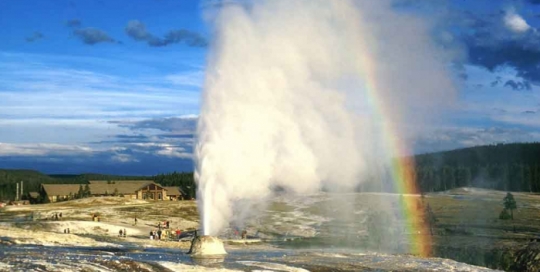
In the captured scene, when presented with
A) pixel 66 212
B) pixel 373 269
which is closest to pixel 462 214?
pixel 66 212

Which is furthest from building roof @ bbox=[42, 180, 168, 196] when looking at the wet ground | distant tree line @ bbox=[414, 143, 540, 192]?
the wet ground

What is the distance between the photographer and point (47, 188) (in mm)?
113125

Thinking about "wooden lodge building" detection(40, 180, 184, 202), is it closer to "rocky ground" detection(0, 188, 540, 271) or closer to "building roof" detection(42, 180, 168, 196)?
"building roof" detection(42, 180, 168, 196)

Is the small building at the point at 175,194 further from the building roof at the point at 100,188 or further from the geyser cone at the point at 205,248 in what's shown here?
the geyser cone at the point at 205,248

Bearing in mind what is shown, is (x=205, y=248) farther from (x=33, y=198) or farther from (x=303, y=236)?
(x=33, y=198)

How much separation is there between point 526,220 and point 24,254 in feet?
175

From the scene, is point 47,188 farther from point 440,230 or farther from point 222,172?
point 222,172

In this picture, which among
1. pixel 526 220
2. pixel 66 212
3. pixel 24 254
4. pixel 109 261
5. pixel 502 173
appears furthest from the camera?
pixel 502 173

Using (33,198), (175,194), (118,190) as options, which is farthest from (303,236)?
(33,198)

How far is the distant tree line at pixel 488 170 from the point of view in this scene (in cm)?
13712

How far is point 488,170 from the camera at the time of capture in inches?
6275

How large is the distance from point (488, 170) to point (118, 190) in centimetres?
8434

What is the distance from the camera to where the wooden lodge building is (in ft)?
371

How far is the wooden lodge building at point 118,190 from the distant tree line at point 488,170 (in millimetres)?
50550
